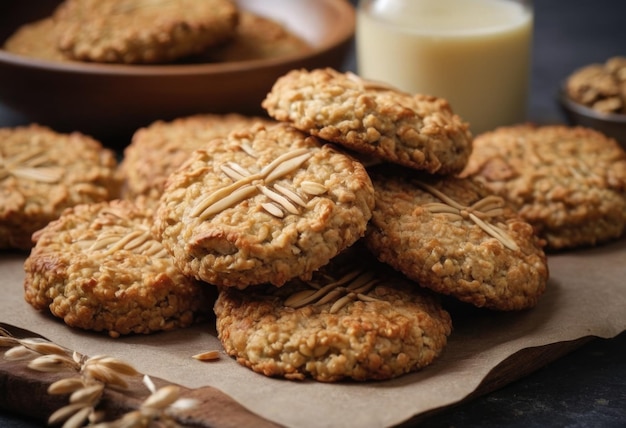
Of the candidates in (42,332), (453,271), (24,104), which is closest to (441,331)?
(453,271)

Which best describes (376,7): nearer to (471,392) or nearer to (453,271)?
(453,271)

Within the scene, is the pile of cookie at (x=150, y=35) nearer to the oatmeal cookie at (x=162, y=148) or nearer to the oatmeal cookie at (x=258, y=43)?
the oatmeal cookie at (x=258, y=43)

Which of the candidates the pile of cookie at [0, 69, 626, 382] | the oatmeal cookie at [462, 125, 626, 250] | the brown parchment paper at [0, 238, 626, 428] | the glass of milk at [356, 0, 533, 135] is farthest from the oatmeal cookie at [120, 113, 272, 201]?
the oatmeal cookie at [462, 125, 626, 250]

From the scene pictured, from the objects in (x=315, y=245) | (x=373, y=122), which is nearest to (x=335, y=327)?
(x=315, y=245)

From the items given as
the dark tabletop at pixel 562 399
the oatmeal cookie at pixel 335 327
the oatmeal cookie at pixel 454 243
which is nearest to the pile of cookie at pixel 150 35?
the oatmeal cookie at pixel 454 243

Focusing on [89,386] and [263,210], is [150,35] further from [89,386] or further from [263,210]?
[89,386]

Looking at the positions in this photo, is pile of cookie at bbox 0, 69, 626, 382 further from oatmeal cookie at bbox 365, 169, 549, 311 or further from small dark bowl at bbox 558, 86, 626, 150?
small dark bowl at bbox 558, 86, 626, 150

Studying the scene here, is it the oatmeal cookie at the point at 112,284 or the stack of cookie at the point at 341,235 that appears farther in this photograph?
the oatmeal cookie at the point at 112,284
